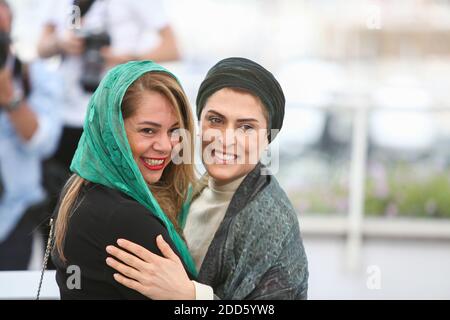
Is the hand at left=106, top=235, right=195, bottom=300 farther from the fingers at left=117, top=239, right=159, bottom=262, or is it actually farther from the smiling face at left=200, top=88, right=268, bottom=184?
the smiling face at left=200, top=88, right=268, bottom=184

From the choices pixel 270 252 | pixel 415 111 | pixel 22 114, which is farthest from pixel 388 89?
pixel 270 252

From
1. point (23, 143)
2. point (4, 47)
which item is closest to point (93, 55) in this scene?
point (4, 47)

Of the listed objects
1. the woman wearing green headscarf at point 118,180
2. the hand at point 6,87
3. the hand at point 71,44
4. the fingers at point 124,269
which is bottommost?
the fingers at point 124,269

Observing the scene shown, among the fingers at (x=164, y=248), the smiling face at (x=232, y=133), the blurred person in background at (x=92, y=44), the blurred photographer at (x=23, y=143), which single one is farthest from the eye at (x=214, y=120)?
the blurred photographer at (x=23, y=143)

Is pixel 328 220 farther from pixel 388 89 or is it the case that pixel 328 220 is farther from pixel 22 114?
pixel 22 114

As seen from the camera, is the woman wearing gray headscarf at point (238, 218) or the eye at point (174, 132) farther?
the eye at point (174, 132)

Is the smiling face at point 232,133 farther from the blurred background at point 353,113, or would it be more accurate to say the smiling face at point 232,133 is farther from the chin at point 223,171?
the blurred background at point 353,113

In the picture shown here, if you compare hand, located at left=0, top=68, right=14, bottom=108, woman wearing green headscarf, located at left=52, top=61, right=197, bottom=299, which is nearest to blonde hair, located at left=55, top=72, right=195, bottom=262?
woman wearing green headscarf, located at left=52, top=61, right=197, bottom=299

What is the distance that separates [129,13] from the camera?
265cm

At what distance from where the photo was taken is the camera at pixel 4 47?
8.52 feet

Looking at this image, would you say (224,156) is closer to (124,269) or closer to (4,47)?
(124,269)

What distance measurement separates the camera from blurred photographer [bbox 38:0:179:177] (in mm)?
2600

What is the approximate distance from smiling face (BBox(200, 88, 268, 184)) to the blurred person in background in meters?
1.21

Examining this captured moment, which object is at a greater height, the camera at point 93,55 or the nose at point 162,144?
the camera at point 93,55
